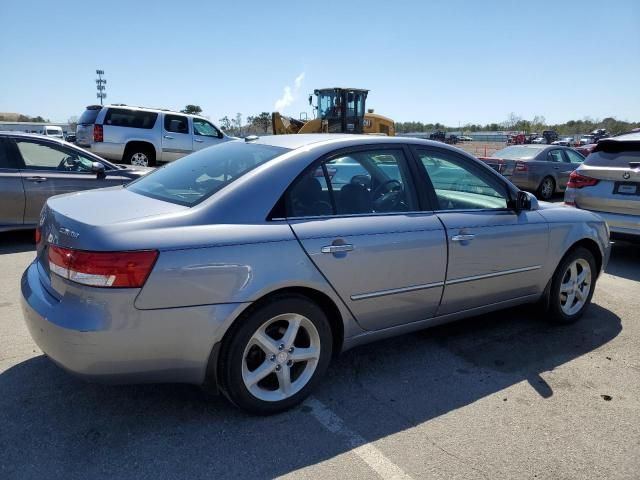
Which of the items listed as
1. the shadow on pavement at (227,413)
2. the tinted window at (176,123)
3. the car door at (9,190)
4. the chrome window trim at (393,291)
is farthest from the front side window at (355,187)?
the tinted window at (176,123)

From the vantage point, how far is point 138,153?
14352 millimetres

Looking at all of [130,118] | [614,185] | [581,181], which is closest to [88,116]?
[130,118]

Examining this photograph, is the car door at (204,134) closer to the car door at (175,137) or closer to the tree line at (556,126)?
the car door at (175,137)

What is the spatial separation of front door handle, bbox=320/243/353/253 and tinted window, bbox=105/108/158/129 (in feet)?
41.0

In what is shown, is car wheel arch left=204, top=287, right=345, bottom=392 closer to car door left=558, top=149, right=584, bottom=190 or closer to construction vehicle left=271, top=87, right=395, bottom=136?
car door left=558, top=149, right=584, bottom=190

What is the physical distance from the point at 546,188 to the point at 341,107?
34.4ft

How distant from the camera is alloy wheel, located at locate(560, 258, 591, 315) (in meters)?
4.58

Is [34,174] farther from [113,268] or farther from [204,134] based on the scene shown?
[204,134]

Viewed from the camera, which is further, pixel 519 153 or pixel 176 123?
pixel 176 123

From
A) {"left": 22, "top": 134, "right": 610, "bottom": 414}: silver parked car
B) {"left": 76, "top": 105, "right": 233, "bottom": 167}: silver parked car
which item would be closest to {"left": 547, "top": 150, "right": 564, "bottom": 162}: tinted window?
{"left": 76, "top": 105, "right": 233, "bottom": 167}: silver parked car

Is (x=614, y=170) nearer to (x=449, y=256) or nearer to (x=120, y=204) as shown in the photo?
(x=449, y=256)

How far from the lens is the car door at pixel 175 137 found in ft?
47.6

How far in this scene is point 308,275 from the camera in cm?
293

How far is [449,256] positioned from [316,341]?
1125 mm
